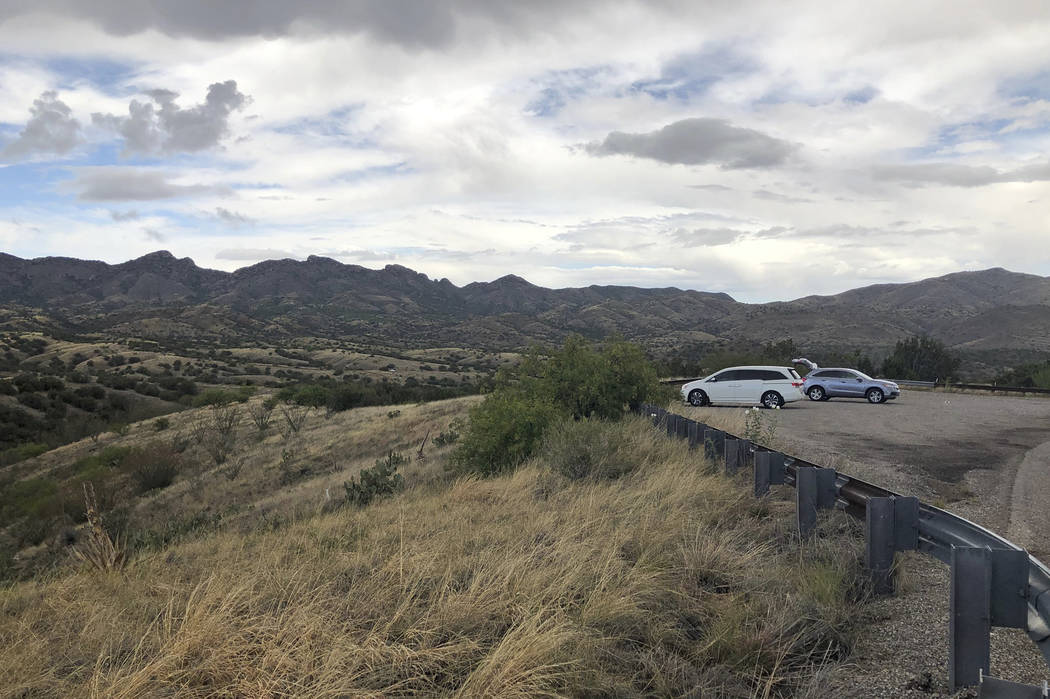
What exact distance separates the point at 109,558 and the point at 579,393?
10.6m

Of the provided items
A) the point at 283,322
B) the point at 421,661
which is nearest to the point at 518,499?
the point at 421,661

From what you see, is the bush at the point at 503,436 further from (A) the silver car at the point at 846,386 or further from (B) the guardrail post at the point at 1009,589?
(A) the silver car at the point at 846,386

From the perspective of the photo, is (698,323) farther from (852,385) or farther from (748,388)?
(748,388)

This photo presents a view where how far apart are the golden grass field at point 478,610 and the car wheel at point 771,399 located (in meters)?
16.1

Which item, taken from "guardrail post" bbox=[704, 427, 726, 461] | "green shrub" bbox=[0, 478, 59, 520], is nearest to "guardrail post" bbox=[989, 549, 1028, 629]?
"guardrail post" bbox=[704, 427, 726, 461]

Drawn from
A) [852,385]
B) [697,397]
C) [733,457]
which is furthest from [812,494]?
[852,385]

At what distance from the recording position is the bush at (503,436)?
1282 cm

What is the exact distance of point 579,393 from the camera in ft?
50.2

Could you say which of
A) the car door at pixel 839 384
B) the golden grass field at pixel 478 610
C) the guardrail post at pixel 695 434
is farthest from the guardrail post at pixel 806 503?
the car door at pixel 839 384

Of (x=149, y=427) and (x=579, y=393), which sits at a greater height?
(x=579, y=393)

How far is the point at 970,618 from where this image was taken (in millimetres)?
3516

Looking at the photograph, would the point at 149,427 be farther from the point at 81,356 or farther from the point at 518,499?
the point at 81,356

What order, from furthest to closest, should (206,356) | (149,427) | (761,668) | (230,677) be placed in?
(206,356) → (149,427) → (761,668) → (230,677)

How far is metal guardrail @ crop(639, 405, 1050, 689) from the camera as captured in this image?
3.45 m
